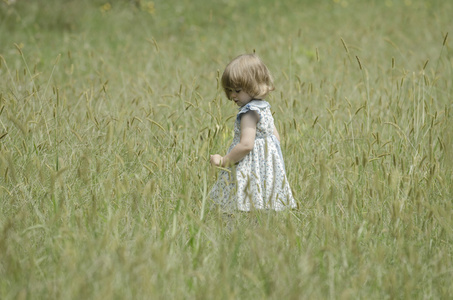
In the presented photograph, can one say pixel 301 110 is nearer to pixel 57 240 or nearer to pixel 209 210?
pixel 209 210

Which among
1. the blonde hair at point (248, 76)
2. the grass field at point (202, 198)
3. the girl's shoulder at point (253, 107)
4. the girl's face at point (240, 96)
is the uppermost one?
the blonde hair at point (248, 76)

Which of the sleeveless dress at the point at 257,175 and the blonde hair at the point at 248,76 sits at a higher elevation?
the blonde hair at the point at 248,76

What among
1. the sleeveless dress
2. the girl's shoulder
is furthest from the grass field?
the girl's shoulder

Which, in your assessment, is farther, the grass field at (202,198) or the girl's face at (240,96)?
the girl's face at (240,96)

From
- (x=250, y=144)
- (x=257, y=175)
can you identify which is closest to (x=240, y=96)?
(x=250, y=144)

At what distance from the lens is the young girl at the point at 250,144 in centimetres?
248

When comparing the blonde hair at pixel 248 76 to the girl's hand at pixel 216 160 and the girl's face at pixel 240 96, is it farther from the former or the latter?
the girl's hand at pixel 216 160

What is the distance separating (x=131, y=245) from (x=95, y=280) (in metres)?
0.40

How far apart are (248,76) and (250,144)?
1.05 feet

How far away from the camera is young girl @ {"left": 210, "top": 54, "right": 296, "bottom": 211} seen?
8.15ft

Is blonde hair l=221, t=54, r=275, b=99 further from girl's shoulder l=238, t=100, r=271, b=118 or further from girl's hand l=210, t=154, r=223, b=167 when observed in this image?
girl's hand l=210, t=154, r=223, b=167

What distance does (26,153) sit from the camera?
2.77 m

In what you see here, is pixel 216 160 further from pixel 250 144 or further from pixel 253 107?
pixel 253 107

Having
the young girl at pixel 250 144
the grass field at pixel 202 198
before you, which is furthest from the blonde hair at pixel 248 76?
the grass field at pixel 202 198
